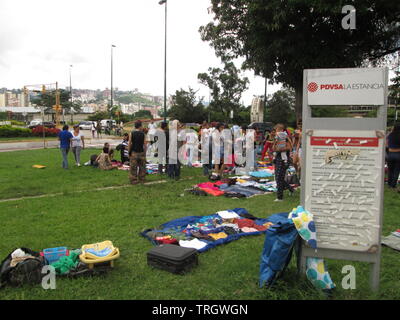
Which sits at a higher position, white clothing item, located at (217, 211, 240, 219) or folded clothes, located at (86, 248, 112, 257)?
folded clothes, located at (86, 248, 112, 257)

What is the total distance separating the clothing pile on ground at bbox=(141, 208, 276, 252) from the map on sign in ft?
5.05

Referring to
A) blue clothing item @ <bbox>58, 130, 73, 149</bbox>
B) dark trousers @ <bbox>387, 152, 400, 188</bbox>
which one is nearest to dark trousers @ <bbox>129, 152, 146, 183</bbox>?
blue clothing item @ <bbox>58, 130, 73, 149</bbox>

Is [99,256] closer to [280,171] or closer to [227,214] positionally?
[227,214]

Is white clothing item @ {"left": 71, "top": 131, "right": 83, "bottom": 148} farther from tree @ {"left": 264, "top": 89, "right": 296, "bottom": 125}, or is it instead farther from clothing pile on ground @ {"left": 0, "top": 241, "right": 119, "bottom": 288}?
tree @ {"left": 264, "top": 89, "right": 296, "bottom": 125}

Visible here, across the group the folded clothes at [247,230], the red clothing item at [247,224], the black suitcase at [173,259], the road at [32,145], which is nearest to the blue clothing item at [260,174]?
the red clothing item at [247,224]

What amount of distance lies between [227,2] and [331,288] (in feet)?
62.8

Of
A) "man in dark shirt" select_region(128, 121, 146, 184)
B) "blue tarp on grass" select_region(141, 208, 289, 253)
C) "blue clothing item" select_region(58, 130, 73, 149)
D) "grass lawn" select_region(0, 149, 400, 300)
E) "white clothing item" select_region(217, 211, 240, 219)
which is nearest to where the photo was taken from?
"grass lawn" select_region(0, 149, 400, 300)

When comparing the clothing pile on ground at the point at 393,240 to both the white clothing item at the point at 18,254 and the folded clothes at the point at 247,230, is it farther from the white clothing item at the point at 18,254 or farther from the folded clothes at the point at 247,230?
the white clothing item at the point at 18,254

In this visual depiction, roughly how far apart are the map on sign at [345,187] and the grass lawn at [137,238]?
623 mm

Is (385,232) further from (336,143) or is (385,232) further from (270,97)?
(270,97)

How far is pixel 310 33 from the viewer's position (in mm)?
17203

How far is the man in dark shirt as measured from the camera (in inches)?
414

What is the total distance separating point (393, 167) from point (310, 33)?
402 inches

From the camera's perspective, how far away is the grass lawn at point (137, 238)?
147 inches
